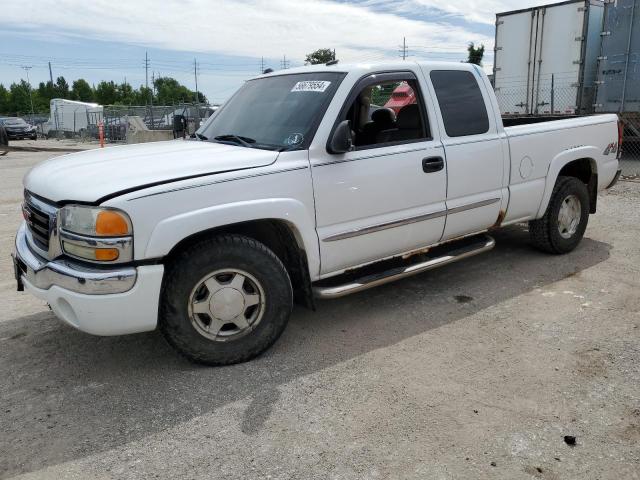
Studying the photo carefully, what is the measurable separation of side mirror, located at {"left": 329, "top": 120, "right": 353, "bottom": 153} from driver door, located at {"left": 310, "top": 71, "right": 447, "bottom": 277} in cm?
7

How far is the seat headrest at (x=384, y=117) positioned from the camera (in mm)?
4242

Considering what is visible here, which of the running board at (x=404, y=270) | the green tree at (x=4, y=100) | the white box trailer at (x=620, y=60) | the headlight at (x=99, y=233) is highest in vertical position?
the green tree at (x=4, y=100)

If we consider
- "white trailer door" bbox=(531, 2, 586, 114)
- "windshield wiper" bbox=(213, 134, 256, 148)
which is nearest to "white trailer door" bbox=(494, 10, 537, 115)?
"white trailer door" bbox=(531, 2, 586, 114)

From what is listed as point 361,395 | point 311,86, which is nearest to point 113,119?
point 311,86

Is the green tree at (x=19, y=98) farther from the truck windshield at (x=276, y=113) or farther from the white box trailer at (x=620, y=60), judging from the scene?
the truck windshield at (x=276, y=113)

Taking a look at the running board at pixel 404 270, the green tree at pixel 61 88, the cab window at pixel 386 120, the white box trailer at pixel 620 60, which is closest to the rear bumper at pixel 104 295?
the running board at pixel 404 270

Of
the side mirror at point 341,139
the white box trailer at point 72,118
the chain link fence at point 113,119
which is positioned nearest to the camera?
the side mirror at point 341,139

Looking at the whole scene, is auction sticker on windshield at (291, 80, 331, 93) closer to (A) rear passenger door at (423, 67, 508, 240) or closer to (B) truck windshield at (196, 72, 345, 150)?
(B) truck windshield at (196, 72, 345, 150)

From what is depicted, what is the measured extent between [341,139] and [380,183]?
1.61 feet

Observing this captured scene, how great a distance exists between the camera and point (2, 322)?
14.1 feet

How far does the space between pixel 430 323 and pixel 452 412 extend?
1216 mm

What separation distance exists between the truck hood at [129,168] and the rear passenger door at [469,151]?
5.20 feet

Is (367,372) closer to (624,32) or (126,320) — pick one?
(126,320)

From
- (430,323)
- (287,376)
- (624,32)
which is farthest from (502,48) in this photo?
(287,376)
